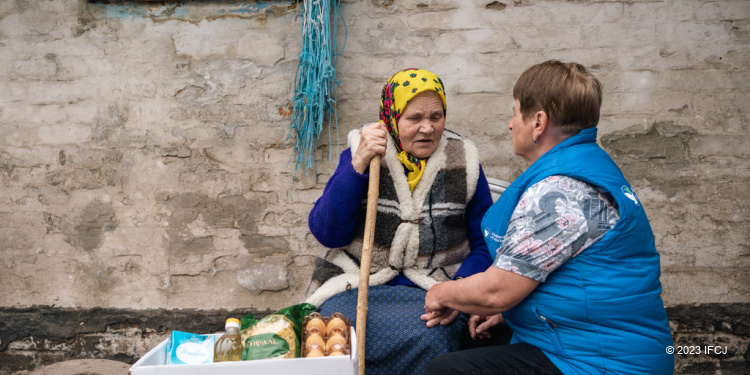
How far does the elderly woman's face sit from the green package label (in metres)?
0.97

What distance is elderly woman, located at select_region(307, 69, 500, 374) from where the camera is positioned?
206cm

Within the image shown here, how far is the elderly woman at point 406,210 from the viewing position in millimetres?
2057

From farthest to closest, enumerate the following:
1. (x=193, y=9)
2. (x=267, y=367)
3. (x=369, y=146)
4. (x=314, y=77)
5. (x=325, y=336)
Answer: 1. (x=193, y=9)
2. (x=314, y=77)
3. (x=369, y=146)
4. (x=325, y=336)
5. (x=267, y=367)

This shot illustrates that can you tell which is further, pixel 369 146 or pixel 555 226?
pixel 369 146

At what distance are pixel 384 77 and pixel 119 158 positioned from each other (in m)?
1.65

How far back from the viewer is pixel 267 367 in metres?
1.40

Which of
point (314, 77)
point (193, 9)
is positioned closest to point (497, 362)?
point (314, 77)

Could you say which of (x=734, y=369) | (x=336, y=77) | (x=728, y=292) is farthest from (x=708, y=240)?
(x=336, y=77)

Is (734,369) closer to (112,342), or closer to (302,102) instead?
(302,102)

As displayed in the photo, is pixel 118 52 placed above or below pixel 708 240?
above

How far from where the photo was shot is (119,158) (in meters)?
3.22

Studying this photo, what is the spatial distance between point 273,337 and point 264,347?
0.04 metres

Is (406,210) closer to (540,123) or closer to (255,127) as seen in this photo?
(540,123)

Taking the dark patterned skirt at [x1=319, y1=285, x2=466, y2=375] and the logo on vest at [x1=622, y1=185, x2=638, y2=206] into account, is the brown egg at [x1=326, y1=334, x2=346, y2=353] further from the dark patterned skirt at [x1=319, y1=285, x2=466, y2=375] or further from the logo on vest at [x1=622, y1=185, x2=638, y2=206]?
the logo on vest at [x1=622, y1=185, x2=638, y2=206]
